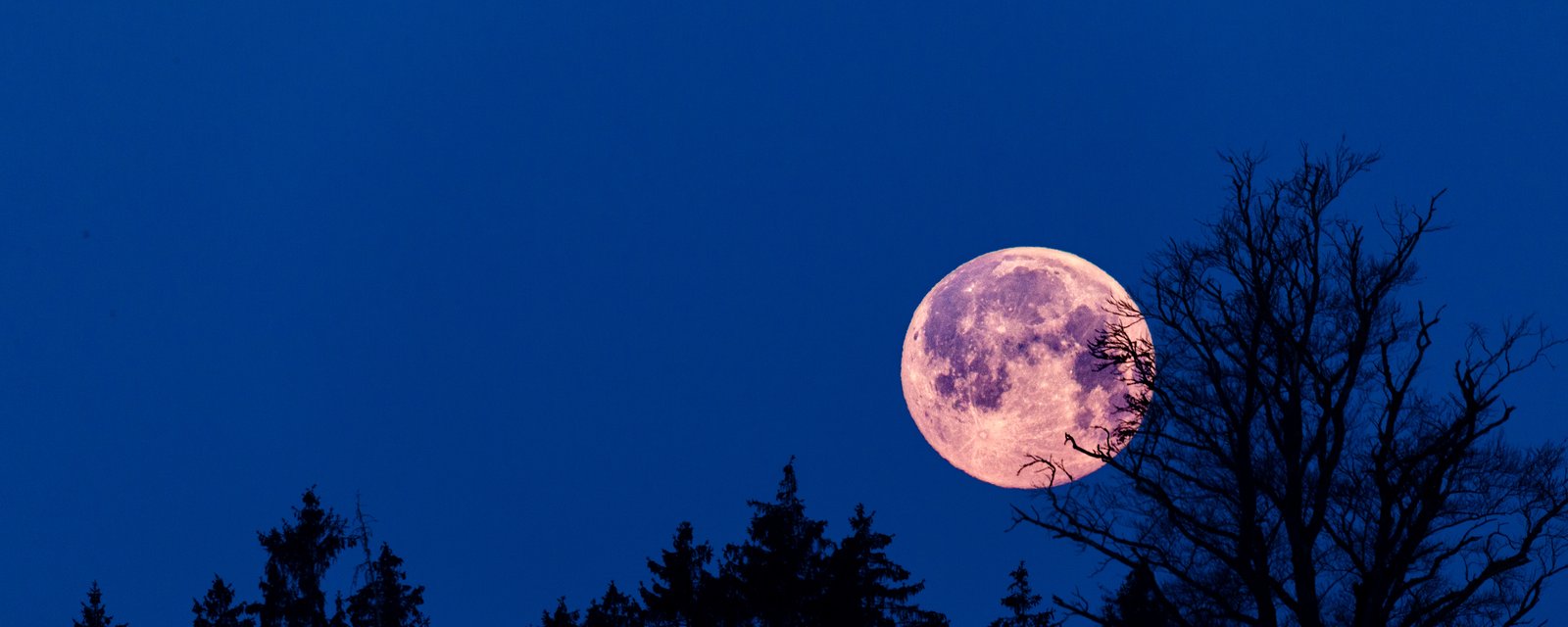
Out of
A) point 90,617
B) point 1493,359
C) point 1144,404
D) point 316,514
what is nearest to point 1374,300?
point 1493,359

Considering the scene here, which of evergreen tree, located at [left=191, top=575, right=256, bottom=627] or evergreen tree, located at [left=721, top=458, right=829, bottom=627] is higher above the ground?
evergreen tree, located at [left=191, top=575, right=256, bottom=627]

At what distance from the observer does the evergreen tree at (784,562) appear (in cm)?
3716

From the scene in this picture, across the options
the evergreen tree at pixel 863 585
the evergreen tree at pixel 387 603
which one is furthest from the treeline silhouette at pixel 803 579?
the evergreen tree at pixel 387 603

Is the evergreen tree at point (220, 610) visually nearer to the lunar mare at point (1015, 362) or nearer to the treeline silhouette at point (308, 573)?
the treeline silhouette at point (308, 573)

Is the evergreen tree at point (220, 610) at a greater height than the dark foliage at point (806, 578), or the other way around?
the evergreen tree at point (220, 610)

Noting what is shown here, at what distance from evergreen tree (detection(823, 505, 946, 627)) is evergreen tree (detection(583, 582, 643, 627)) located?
972 cm

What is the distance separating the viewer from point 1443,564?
2064 centimetres

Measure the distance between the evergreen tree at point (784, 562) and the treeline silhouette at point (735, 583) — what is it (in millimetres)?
24

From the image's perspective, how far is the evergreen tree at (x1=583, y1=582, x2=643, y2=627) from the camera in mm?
45156

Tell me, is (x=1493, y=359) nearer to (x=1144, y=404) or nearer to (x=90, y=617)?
(x=1144, y=404)

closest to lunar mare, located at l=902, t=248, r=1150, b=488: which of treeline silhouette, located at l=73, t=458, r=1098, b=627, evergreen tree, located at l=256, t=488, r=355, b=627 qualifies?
treeline silhouette, located at l=73, t=458, r=1098, b=627

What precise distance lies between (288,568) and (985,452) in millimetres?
20461

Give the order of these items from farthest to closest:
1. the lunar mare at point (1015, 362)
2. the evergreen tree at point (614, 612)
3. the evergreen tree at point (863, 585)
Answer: the evergreen tree at point (614, 612) → the evergreen tree at point (863, 585) → the lunar mare at point (1015, 362)

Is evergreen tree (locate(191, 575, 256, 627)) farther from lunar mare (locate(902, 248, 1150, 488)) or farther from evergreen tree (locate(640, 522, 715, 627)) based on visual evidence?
lunar mare (locate(902, 248, 1150, 488))
